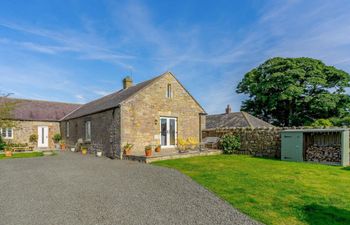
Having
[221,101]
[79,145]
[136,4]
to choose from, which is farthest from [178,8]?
[221,101]

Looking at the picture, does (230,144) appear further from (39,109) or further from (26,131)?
(39,109)

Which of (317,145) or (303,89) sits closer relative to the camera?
(317,145)

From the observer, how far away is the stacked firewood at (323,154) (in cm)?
1238

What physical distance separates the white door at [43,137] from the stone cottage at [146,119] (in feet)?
28.2

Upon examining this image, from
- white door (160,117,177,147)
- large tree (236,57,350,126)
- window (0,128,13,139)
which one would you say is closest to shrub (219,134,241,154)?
white door (160,117,177,147)

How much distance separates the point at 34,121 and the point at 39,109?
2.49 metres

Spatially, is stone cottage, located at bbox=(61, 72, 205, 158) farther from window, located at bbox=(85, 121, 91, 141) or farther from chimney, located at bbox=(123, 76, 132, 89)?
chimney, located at bbox=(123, 76, 132, 89)

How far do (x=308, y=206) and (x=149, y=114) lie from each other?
12.5 meters

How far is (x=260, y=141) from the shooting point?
15.7 m

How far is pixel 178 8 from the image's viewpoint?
13648mm

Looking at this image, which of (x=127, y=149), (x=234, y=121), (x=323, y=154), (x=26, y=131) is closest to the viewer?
(x=323, y=154)

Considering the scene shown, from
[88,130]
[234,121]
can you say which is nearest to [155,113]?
[88,130]

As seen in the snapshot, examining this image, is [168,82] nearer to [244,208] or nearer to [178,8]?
[178,8]

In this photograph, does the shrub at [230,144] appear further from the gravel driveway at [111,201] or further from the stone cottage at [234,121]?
the gravel driveway at [111,201]
